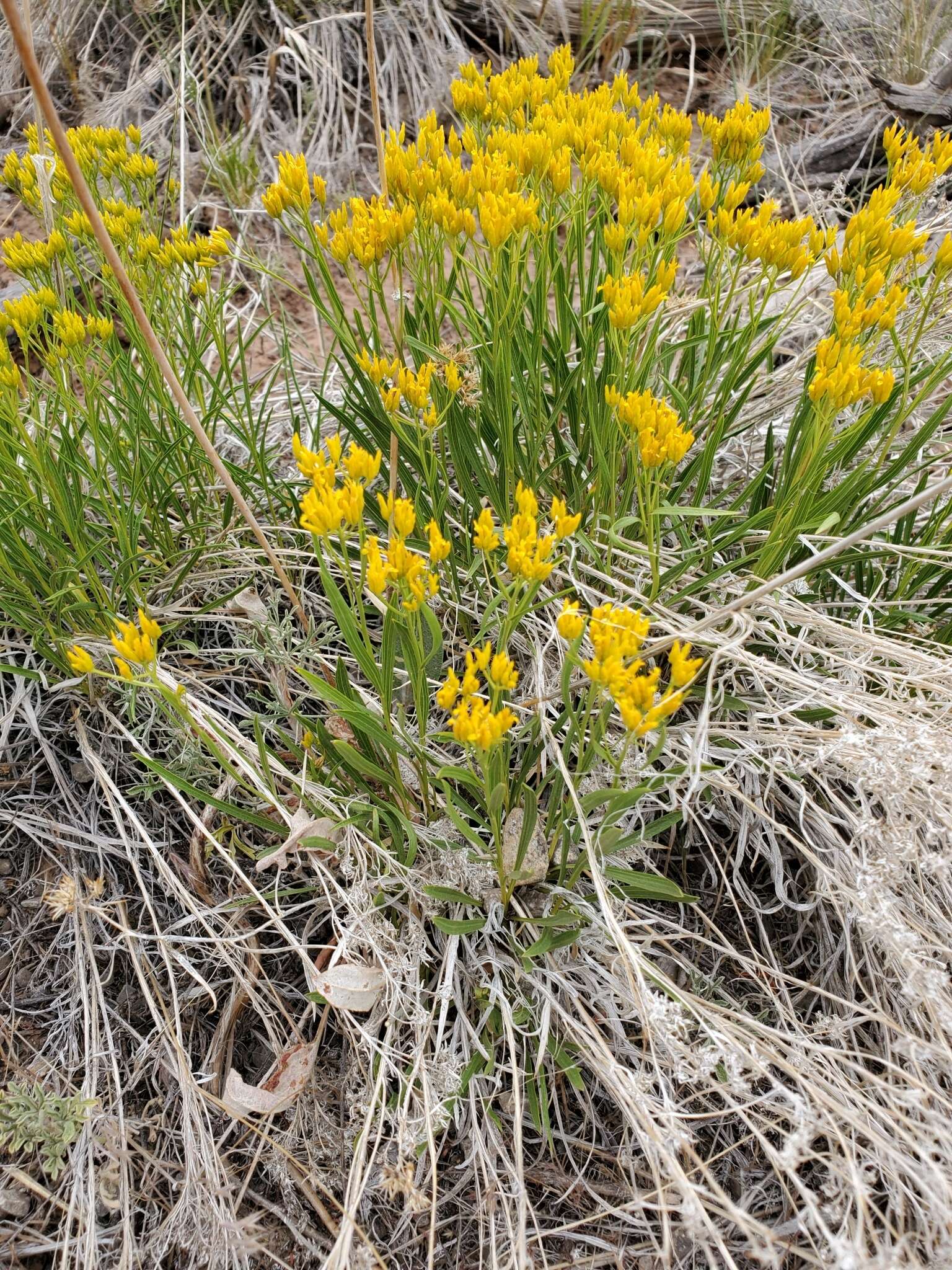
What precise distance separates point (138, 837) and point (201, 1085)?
1.76ft

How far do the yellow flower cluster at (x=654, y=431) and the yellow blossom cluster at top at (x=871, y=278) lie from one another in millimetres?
264

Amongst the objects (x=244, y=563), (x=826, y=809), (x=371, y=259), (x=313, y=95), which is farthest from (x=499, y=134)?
(x=313, y=95)

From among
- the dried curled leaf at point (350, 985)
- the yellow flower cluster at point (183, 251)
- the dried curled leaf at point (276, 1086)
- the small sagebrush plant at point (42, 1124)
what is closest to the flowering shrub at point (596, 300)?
the yellow flower cluster at point (183, 251)

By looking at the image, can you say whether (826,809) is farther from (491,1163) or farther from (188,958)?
(188,958)

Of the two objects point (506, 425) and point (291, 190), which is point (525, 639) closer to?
point (506, 425)

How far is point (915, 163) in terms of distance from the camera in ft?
6.15

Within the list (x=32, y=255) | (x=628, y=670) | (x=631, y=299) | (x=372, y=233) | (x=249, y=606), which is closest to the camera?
(x=628, y=670)

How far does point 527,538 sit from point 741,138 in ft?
3.87

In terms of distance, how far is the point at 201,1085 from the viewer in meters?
1.74

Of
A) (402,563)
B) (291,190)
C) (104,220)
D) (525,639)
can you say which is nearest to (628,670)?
(402,563)

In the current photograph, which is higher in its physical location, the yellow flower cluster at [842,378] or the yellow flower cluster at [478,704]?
the yellow flower cluster at [842,378]

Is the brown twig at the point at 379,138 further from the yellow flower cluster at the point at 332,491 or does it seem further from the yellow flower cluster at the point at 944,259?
the yellow flower cluster at the point at 944,259

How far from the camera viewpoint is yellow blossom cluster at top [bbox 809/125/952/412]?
4.99ft

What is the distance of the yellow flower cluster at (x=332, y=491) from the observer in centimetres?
130
